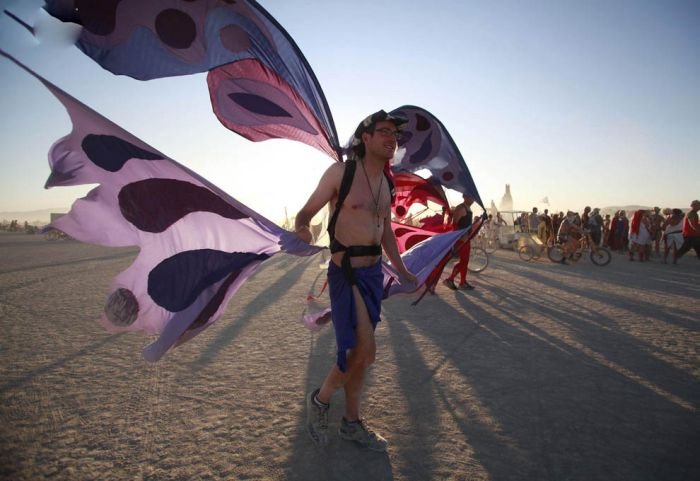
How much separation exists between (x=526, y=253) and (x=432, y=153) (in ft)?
36.0

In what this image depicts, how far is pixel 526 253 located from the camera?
14.6 meters

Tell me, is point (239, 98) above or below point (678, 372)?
above

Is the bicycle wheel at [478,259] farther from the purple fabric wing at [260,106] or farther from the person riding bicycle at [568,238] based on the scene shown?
the purple fabric wing at [260,106]

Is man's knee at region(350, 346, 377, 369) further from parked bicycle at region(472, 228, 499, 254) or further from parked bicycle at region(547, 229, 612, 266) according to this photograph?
parked bicycle at region(472, 228, 499, 254)

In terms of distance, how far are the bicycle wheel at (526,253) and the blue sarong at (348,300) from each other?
13.4 m

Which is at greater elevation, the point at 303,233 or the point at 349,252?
the point at 303,233

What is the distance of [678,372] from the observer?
11.8 ft

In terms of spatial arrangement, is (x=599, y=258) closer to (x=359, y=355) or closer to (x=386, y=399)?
(x=386, y=399)

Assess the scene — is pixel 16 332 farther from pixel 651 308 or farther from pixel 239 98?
pixel 651 308

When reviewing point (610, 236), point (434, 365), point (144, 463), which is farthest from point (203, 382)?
point (610, 236)

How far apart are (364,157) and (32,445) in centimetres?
280

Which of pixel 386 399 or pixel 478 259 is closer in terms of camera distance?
pixel 386 399

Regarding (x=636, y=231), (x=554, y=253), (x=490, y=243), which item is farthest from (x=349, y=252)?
(x=490, y=243)

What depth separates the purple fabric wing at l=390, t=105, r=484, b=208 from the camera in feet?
16.8
